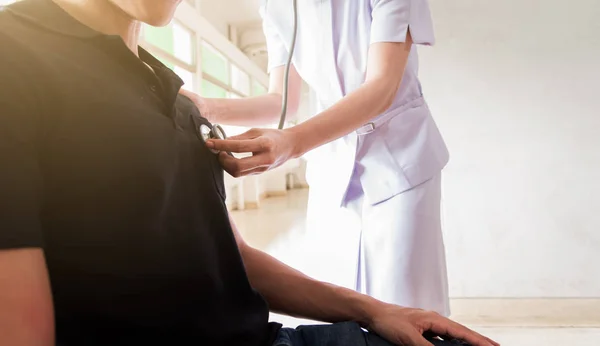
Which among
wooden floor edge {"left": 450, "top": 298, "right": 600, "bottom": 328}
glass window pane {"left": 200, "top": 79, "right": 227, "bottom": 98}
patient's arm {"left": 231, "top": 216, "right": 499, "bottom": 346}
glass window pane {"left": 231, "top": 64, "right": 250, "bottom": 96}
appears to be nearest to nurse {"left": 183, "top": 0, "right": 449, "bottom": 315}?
patient's arm {"left": 231, "top": 216, "right": 499, "bottom": 346}

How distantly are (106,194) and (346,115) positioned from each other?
533 mm

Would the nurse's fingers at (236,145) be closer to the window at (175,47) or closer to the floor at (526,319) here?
the floor at (526,319)

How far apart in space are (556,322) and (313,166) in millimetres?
1510

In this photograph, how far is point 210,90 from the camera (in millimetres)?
4645

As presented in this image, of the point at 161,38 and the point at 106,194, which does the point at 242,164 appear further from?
the point at 161,38

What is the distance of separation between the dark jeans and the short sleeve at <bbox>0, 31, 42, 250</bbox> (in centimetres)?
38

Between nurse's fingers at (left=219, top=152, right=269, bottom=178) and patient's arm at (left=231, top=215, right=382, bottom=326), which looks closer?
nurse's fingers at (left=219, top=152, right=269, bottom=178)

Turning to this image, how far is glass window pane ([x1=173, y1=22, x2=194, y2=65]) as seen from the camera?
3.61 m

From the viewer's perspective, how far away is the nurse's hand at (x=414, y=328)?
2.14 ft

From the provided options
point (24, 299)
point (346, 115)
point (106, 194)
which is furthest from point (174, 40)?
point (24, 299)

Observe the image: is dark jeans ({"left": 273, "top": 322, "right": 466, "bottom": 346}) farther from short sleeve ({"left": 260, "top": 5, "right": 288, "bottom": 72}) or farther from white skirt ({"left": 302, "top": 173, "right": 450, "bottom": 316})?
short sleeve ({"left": 260, "top": 5, "right": 288, "bottom": 72})

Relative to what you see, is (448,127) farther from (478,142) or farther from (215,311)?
(215,311)

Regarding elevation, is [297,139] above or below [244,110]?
below

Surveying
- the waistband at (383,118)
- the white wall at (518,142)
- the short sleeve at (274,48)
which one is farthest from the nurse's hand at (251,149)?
the white wall at (518,142)
